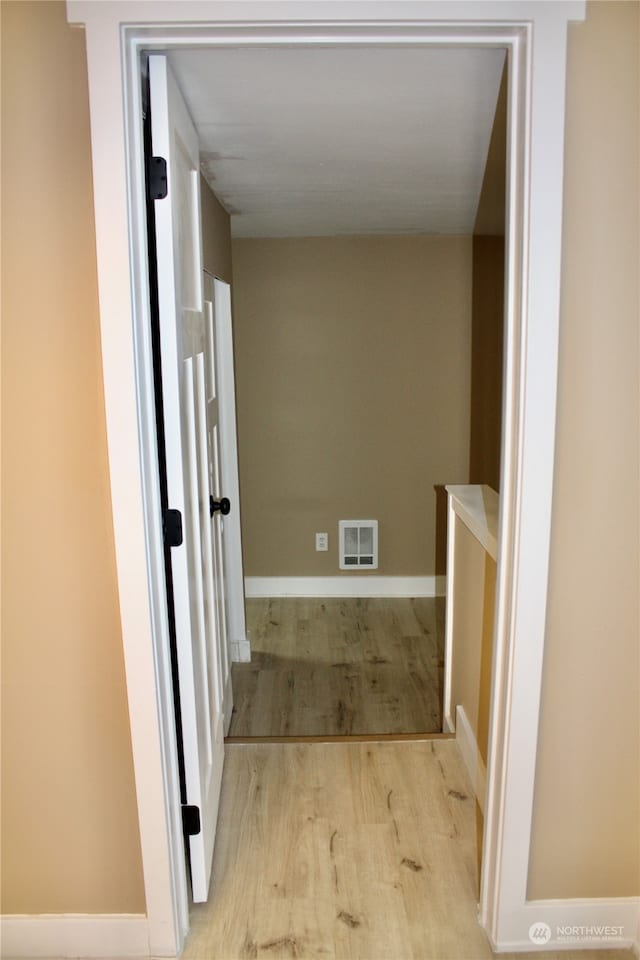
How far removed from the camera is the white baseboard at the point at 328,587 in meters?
4.69

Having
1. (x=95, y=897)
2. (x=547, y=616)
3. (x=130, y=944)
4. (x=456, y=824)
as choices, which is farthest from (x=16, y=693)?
(x=456, y=824)

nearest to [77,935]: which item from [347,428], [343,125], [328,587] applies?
[343,125]

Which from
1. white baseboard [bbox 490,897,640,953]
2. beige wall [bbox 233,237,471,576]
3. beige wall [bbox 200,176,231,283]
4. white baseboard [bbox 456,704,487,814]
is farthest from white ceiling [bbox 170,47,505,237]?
white baseboard [bbox 490,897,640,953]

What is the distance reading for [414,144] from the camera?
2445 millimetres

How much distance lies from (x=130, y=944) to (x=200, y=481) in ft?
4.05

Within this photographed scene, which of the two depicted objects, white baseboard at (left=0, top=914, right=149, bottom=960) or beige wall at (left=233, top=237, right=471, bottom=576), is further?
beige wall at (left=233, top=237, right=471, bottom=576)

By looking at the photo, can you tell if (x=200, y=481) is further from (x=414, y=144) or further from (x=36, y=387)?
(x=414, y=144)

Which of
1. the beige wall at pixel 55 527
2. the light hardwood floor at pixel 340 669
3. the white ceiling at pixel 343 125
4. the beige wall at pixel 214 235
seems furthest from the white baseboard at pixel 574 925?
the beige wall at pixel 214 235

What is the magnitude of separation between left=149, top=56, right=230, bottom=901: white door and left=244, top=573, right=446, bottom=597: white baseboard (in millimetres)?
2173

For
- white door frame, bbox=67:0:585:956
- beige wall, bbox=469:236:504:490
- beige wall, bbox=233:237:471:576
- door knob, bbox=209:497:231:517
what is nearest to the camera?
white door frame, bbox=67:0:585:956

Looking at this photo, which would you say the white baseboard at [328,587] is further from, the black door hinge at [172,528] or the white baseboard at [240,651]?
the black door hinge at [172,528]

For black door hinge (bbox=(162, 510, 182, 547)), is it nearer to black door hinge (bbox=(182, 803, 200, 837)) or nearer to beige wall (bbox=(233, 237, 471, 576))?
black door hinge (bbox=(182, 803, 200, 837))

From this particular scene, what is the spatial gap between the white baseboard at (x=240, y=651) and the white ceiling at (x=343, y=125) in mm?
2139

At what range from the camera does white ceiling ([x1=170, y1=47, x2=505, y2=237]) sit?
5.83ft
